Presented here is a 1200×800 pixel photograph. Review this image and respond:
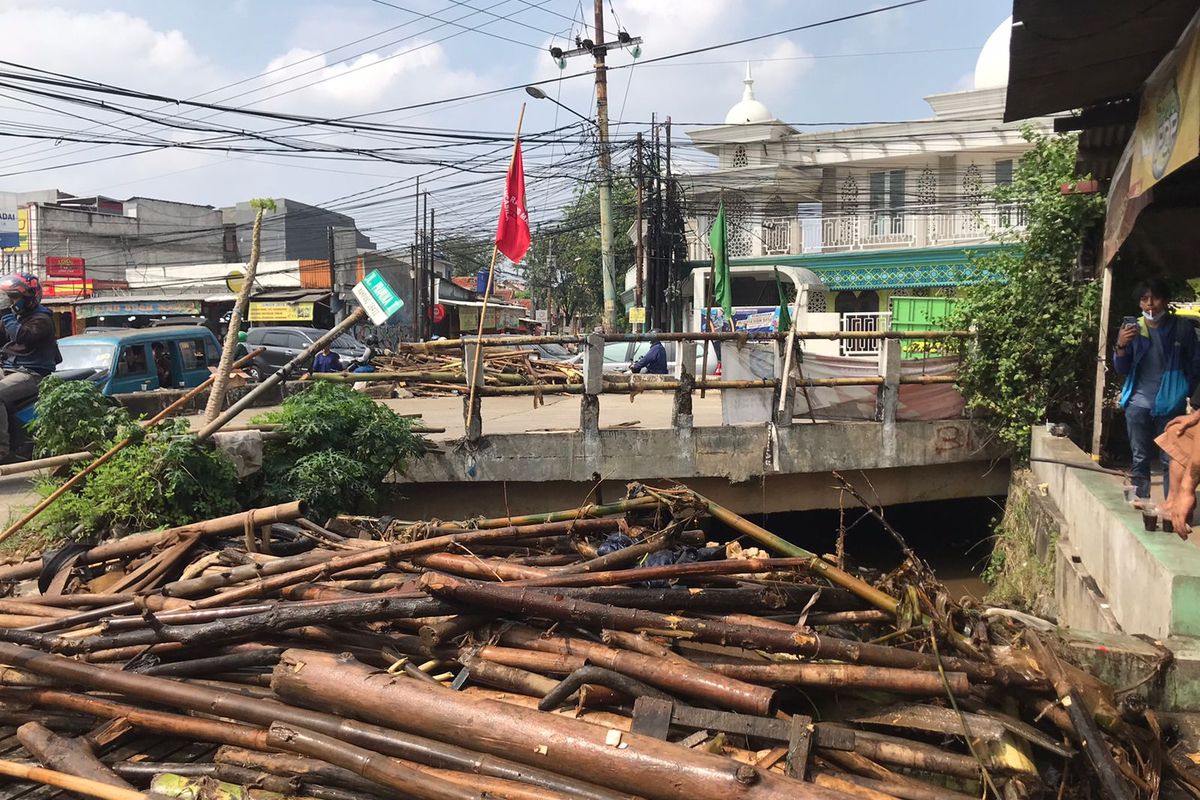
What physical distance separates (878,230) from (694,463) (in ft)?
60.6

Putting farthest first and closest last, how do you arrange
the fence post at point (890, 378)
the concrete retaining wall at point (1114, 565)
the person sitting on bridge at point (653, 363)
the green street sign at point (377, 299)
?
the person sitting on bridge at point (653, 363) < the fence post at point (890, 378) < the green street sign at point (377, 299) < the concrete retaining wall at point (1114, 565)

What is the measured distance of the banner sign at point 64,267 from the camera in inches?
1378

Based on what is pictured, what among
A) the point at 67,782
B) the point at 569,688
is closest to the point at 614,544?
the point at 569,688

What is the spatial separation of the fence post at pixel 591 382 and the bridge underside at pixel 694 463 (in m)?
0.15

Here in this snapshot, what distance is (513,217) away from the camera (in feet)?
30.7

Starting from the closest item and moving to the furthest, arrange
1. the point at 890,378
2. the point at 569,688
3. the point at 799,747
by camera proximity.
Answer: the point at 799,747, the point at 569,688, the point at 890,378

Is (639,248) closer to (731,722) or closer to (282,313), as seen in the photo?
(282,313)

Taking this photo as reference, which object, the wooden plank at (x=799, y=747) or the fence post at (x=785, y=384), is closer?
the wooden plank at (x=799, y=747)

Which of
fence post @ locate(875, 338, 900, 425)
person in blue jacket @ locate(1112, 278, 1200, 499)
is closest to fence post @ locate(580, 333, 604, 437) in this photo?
fence post @ locate(875, 338, 900, 425)

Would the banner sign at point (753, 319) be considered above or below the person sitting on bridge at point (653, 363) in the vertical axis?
above

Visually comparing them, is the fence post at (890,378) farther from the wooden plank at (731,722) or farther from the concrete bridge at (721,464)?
the wooden plank at (731,722)

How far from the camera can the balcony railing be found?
23516 millimetres

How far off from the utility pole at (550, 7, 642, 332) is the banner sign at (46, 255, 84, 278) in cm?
2315

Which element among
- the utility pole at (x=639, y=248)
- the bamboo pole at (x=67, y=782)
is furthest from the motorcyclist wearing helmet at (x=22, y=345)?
the utility pole at (x=639, y=248)
